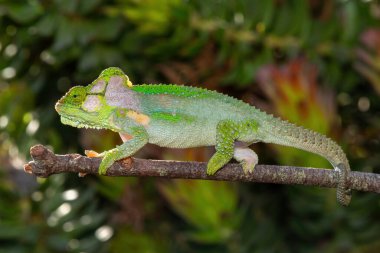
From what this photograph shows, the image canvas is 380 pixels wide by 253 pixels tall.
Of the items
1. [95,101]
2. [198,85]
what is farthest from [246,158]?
[198,85]

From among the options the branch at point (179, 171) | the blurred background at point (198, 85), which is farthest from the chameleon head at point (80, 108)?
the blurred background at point (198, 85)

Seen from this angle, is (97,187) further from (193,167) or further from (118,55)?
(193,167)

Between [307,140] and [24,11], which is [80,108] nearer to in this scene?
[307,140]

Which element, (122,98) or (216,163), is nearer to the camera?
(216,163)

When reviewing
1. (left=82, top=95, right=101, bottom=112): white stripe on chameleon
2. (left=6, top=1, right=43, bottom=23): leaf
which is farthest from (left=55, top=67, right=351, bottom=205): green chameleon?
(left=6, top=1, right=43, bottom=23): leaf

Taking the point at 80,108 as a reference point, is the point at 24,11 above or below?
below

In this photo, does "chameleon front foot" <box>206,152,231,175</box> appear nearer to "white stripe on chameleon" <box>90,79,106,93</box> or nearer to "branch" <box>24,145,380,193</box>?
"branch" <box>24,145,380,193</box>

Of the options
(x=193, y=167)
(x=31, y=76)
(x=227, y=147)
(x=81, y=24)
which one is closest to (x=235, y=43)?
(x=81, y=24)
